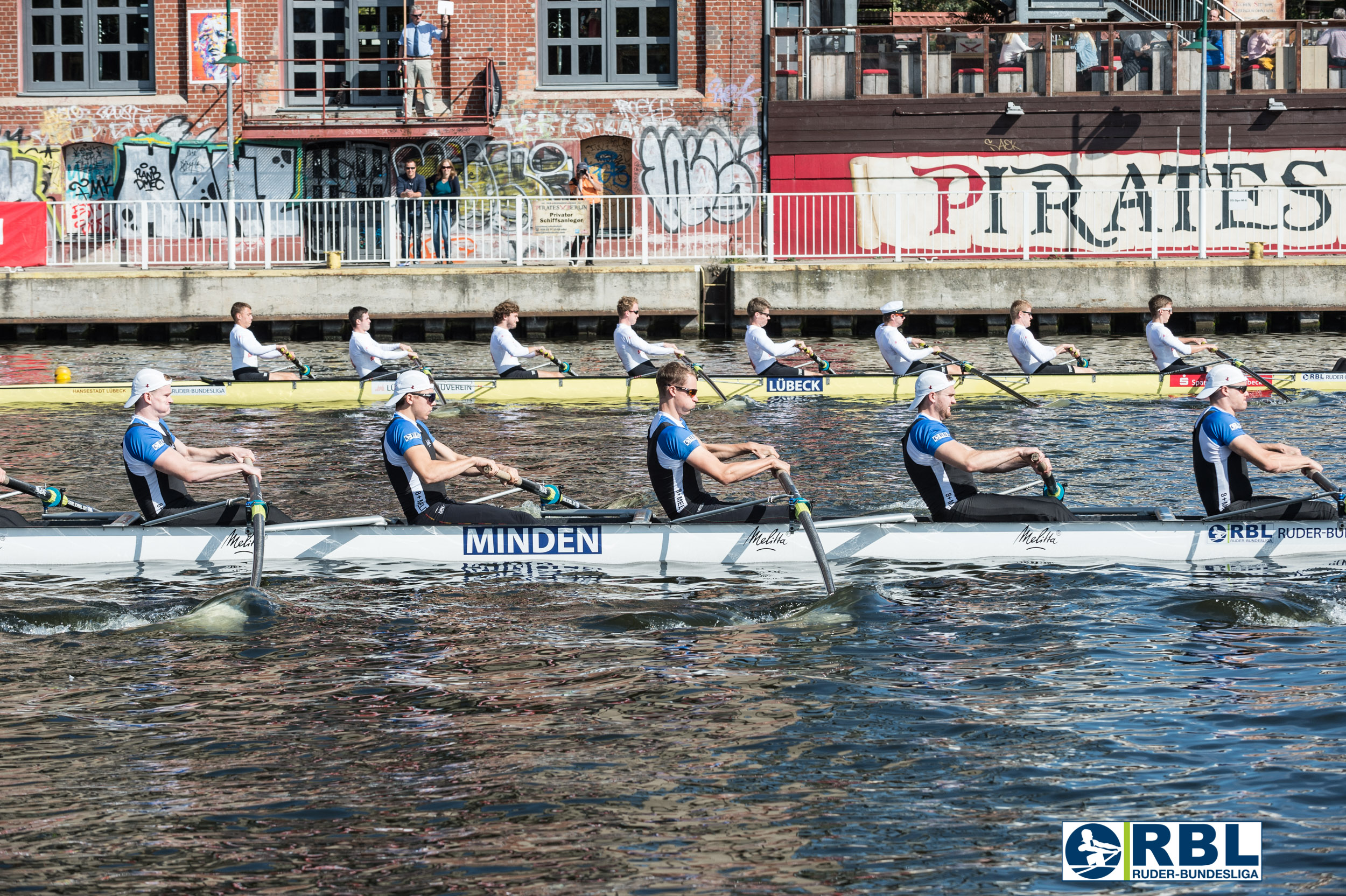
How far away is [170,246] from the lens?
29328mm

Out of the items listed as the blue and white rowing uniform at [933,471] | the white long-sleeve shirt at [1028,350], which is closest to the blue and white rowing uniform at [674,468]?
the blue and white rowing uniform at [933,471]

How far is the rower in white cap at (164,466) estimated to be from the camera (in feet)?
38.4

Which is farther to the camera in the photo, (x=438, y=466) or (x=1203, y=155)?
(x=1203, y=155)

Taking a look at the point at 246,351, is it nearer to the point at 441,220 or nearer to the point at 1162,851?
the point at 441,220

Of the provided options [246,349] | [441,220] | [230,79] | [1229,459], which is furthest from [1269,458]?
[230,79]

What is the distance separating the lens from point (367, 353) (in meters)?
21.0

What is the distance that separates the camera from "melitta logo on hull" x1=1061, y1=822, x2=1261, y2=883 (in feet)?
22.8

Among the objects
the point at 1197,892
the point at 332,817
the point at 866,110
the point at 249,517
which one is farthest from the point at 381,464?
the point at 866,110

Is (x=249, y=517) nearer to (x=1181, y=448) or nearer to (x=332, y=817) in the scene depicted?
(x=332, y=817)

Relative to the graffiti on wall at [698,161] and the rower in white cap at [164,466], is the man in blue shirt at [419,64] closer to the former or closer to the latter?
the graffiti on wall at [698,161]

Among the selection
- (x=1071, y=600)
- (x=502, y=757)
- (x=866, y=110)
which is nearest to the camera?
(x=502, y=757)

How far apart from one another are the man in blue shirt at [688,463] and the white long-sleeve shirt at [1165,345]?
1042 centimetres

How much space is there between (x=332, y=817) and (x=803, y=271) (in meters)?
21.9

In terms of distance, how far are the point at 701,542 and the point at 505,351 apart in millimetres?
9961
